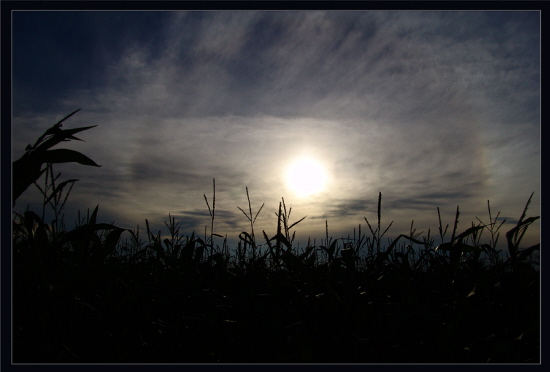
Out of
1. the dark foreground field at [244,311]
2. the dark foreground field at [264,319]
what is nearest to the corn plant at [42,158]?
the dark foreground field at [244,311]

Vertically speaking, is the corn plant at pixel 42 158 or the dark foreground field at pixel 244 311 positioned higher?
the corn plant at pixel 42 158

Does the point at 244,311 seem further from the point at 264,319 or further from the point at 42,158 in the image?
the point at 42,158

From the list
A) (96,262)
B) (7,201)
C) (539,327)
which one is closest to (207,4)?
(7,201)

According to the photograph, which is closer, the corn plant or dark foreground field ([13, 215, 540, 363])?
dark foreground field ([13, 215, 540, 363])

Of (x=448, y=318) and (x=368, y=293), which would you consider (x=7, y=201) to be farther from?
(x=448, y=318)

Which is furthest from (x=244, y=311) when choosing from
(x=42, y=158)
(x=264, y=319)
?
(x=42, y=158)

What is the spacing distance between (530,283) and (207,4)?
2.78 metres

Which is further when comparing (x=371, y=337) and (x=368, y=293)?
(x=368, y=293)

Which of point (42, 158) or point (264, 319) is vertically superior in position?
point (42, 158)

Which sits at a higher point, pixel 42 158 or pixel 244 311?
pixel 42 158

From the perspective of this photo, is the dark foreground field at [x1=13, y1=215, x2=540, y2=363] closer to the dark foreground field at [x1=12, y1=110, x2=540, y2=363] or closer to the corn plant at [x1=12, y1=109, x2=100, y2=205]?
the dark foreground field at [x1=12, y1=110, x2=540, y2=363]

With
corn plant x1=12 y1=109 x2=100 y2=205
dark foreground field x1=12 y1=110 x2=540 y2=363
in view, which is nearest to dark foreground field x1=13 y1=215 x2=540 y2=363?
dark foreground field x1=12 y1=110 x2=540 y2=363

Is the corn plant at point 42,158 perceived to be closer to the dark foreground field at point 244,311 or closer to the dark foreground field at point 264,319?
the dark foreground field at point 244,311

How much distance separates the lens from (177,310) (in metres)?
2.19
